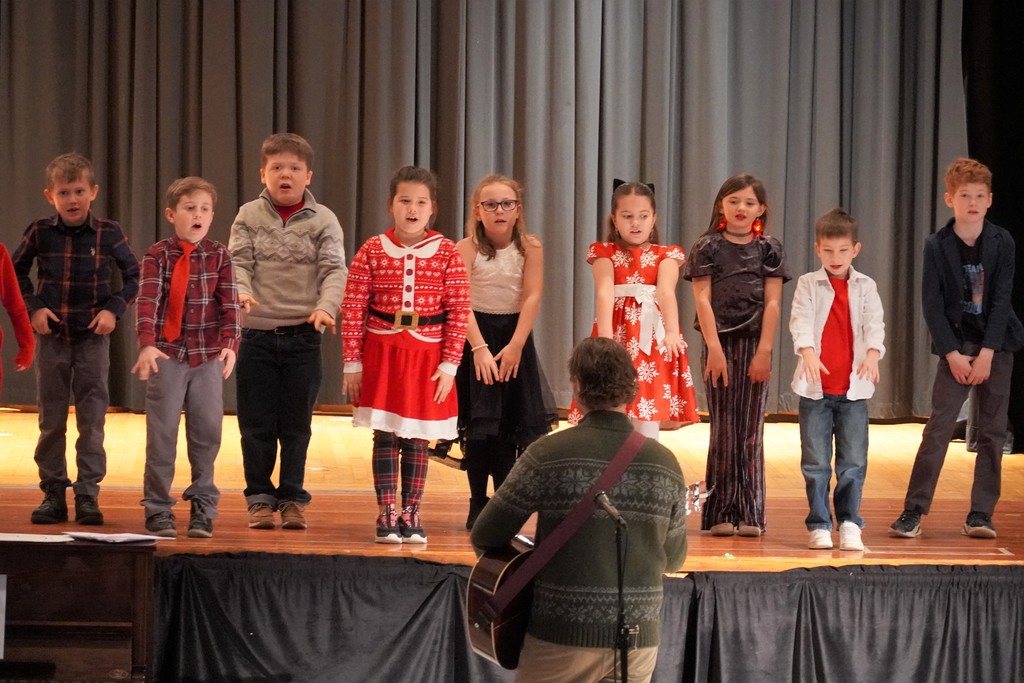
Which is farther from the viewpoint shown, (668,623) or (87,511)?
(87,511)

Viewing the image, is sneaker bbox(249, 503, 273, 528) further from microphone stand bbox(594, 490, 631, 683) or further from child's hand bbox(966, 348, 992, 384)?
child's hand bbox(966, 348, 992, 384)

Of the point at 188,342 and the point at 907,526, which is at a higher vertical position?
the point at 188,342

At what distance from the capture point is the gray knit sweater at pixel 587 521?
279cm

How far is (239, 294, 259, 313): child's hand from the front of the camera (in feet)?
14.4

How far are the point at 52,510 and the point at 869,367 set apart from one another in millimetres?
2880

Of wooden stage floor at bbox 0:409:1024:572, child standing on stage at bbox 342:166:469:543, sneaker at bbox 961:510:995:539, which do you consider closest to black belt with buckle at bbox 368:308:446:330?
child standing on stage at bbox 342:166:469:543

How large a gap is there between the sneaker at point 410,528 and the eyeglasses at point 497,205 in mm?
1079

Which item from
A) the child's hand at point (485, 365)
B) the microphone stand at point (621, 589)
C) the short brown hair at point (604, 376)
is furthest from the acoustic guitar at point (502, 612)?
the child's hand at point (485, 365)

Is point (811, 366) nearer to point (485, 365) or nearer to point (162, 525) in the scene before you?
point (485, 365)

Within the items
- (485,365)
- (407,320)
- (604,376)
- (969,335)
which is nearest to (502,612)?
(604,376)

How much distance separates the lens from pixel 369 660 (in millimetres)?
4211

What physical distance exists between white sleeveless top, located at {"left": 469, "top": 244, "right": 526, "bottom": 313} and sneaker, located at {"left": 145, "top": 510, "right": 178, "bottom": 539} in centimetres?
129

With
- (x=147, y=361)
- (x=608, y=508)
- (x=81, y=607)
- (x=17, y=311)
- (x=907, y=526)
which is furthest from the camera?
(x=907, y=526)

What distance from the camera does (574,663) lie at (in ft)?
9.29
